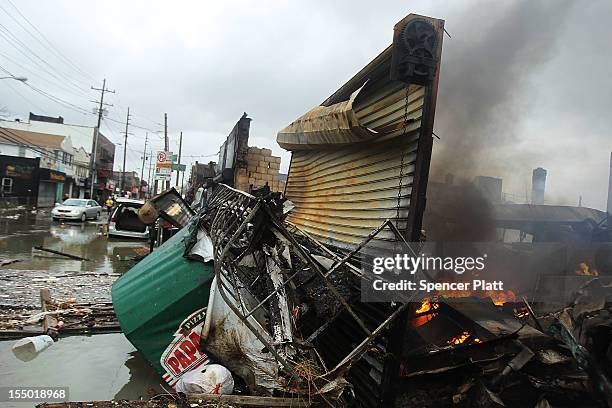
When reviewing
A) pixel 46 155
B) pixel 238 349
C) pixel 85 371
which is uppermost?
pixel 46 155

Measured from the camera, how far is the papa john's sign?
3930mm

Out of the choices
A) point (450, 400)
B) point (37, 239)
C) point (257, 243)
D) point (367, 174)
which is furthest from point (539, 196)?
point (37, 239)

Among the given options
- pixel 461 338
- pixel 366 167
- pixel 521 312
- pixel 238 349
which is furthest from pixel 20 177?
pixel 521 312

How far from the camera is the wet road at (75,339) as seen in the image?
14.9ft

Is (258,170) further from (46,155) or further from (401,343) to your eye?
(46,155)

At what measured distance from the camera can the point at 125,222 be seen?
1672 cm

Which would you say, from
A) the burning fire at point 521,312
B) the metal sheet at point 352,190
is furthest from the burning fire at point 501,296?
the metal sheet at point 352,190

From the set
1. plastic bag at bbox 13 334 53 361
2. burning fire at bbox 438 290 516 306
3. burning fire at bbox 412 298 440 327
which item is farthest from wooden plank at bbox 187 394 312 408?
plastic bag at bbox 13 334 53 361

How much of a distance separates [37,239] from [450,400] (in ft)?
52.6

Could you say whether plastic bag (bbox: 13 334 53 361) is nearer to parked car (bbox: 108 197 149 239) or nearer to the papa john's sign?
the papa john's sign

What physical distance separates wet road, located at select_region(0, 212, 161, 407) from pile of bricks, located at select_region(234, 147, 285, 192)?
426 cm

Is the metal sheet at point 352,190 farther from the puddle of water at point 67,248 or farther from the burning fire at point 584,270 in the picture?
the puddle of water at point 67,248

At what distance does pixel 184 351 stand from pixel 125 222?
14.3 m

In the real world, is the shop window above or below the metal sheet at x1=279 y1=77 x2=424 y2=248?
below
